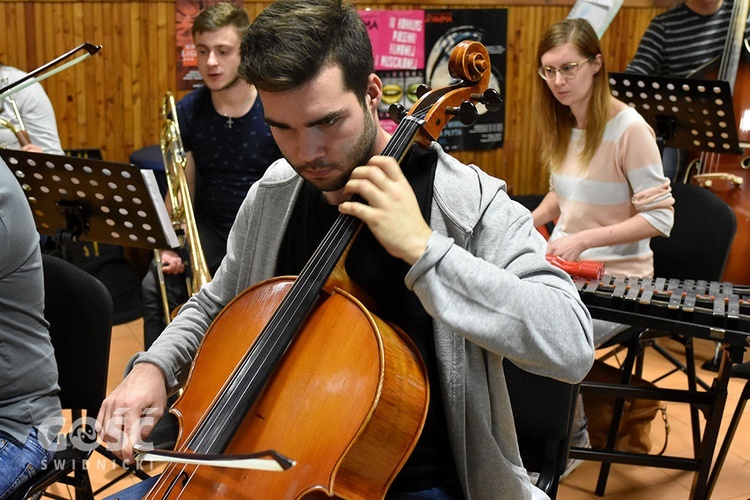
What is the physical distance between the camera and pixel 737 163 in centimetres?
362

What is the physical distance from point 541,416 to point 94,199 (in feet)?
5.53

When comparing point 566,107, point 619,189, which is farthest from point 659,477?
point 566,107

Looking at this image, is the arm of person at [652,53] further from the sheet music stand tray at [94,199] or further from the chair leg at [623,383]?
the sheet music stand tray at [94,199]

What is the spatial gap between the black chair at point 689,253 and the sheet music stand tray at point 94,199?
1564mm

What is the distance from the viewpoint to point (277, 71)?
4.22 ft

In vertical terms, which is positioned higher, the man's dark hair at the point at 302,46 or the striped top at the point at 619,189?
the man's dark hair at the point at 302,46

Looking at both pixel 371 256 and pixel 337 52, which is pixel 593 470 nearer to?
pixel 371 256

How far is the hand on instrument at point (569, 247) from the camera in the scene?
2.70 m

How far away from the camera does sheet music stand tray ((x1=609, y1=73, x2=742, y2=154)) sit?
3316mm

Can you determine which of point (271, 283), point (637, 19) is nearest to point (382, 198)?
point (271, 283)

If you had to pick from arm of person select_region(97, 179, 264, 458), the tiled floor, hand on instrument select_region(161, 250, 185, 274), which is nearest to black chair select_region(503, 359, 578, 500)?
arm of person select_region(97, 179, 264, 458)

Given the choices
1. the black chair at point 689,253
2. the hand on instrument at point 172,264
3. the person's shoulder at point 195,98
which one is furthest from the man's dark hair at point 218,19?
the black chair at point 689,253

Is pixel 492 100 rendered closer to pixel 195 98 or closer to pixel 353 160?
pixel 353 160

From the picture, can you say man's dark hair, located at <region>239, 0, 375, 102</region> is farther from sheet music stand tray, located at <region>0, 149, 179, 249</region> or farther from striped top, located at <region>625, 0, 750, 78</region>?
striped top, located at <region>625, 0, 750, 78</region>
